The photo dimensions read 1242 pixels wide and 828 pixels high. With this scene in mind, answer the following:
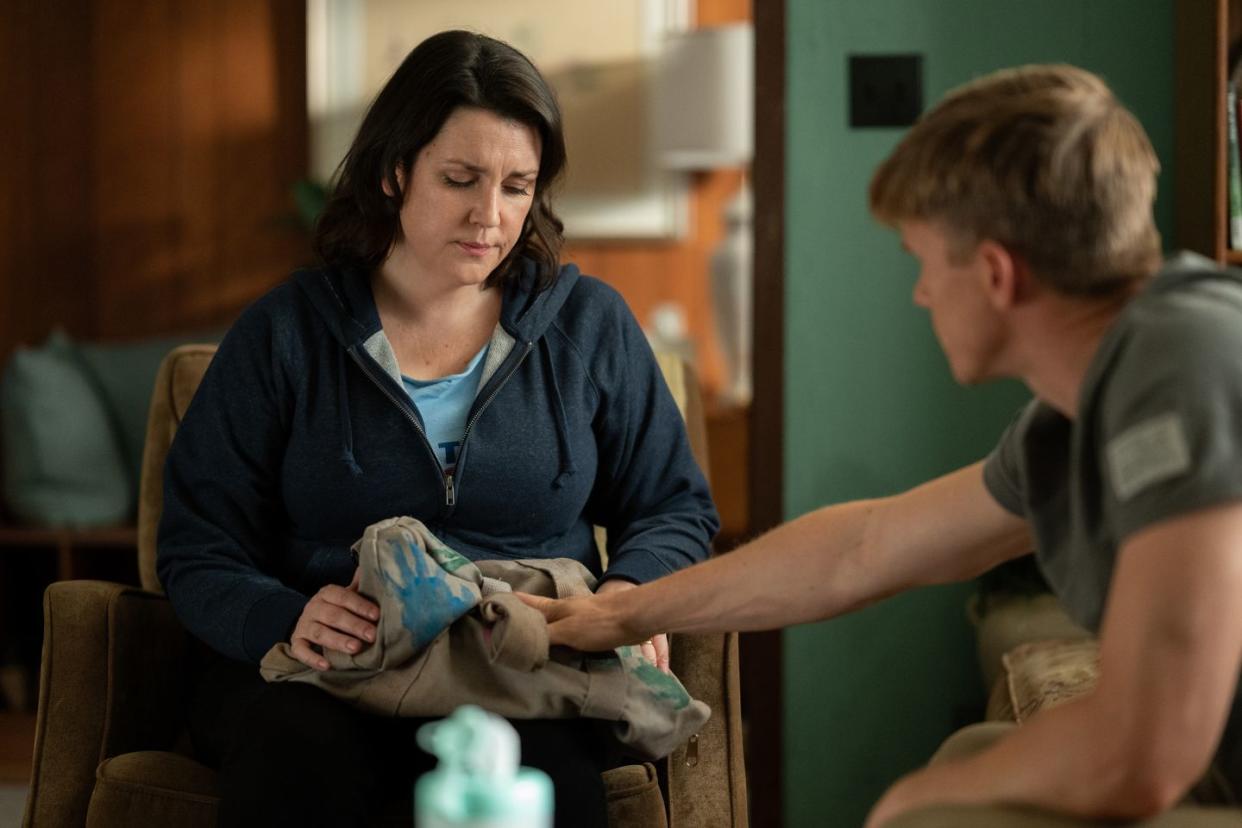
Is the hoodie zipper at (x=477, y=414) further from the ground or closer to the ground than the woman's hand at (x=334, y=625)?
further from the ground

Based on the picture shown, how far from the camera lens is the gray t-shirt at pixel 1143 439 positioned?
3.02ft

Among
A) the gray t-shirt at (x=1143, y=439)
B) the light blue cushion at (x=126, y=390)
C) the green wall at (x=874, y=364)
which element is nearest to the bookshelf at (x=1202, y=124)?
the green wall at (x=874, y=364)

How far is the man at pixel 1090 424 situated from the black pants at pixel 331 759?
459 mm

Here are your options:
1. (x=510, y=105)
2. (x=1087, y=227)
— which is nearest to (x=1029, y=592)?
(x=510, y=105)

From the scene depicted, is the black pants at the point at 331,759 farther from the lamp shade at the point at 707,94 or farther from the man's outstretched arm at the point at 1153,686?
the lamp shade at the point at 707,94

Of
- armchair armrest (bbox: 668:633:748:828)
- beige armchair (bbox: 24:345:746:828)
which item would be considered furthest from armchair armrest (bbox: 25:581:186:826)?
armchair armrest (bbox: 668:633:748:828)

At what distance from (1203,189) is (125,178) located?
3082mm

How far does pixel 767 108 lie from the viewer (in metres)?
2.36

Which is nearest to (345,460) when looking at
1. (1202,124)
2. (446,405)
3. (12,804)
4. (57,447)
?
(446,405)

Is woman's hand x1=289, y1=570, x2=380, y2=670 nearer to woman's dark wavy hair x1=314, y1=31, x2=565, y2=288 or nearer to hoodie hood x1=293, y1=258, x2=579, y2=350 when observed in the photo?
hoodie hood x1=293, y1=258, x2=579, y2=350

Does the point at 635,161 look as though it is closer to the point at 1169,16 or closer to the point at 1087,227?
the point at 1169,16

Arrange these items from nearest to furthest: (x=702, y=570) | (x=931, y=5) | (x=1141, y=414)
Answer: (x=1141, y=414), (x=702, y=570), (x=931, y=5)

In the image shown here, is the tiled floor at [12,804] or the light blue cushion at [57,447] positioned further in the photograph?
the light blue cushion at [57,447]

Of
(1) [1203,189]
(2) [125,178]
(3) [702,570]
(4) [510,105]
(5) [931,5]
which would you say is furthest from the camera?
(2) [125,178]
